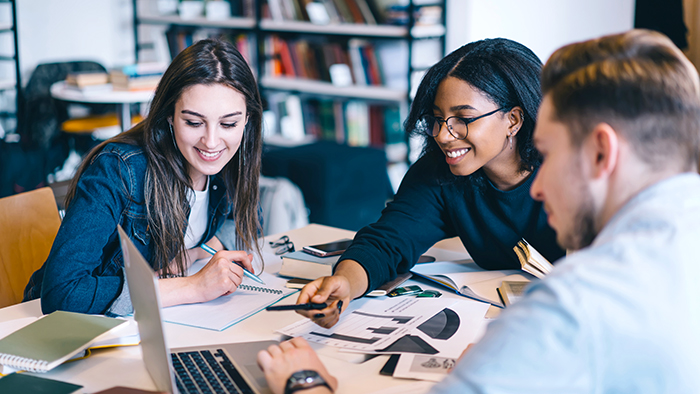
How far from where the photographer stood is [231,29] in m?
4.39

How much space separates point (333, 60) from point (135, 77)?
1.18 meters

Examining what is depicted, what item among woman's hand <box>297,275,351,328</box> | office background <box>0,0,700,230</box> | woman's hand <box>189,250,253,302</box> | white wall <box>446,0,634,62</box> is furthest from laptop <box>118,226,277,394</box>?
white wall <box>446,0,634,62</box>

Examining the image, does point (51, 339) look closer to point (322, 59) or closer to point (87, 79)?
point (87, 79)

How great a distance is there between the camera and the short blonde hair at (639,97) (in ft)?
2.14

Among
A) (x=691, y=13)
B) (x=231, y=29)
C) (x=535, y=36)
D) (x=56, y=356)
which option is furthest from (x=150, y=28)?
(x=56, y=356)

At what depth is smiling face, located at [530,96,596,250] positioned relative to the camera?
2.22ft

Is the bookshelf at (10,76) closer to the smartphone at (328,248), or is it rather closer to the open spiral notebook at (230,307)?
the smartphone at (328,248)

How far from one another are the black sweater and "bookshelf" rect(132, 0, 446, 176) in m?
2.02

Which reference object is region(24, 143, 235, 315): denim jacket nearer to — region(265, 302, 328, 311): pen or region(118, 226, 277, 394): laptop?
region(118, 226, 277, 394): laptop

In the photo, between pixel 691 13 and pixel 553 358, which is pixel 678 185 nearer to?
pixel 553 358

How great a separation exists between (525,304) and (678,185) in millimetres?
215

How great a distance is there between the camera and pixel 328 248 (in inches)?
62.7

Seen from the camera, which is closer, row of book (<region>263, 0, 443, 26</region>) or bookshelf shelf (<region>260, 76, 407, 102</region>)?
row of book (<region>263, 0, 443, 26</region>)

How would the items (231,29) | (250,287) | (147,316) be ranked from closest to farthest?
(147,316), (250,287), (231,29)
